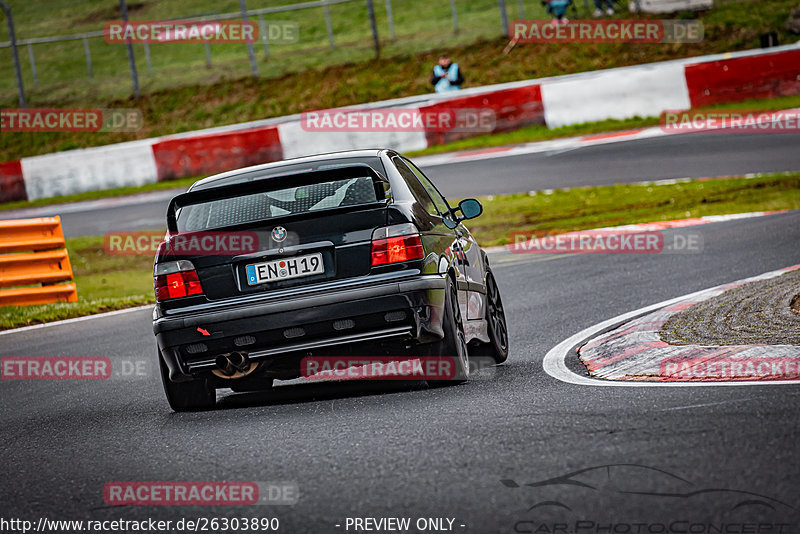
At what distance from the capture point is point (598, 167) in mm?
20406

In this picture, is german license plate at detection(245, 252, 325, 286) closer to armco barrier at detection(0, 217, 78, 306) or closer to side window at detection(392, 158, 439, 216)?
side window at detection(392, 158, 439, 216)

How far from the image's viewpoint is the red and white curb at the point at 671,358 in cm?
639

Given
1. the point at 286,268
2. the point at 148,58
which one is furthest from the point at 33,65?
the point at 286,268

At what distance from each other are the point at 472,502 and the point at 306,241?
269 centimetres

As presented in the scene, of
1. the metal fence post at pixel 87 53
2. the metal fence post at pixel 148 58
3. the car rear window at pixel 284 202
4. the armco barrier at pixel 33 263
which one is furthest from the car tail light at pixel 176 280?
the metal fence post at pixel 87 53

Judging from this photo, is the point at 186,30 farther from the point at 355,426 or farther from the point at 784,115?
the point at 355,426

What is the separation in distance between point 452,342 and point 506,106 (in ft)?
62.8

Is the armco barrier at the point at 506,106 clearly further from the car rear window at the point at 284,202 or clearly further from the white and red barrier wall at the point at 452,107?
the car rear window at the point at 284,202

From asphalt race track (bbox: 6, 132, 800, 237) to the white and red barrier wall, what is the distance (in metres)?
2.22

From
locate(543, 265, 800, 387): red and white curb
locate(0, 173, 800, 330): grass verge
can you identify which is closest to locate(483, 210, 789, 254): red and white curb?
locate(0, 173, 800, 330): grass verge

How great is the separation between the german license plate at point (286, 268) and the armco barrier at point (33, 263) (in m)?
8.89

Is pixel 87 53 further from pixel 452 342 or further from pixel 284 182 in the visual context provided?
pixel 452 342

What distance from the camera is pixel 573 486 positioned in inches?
178

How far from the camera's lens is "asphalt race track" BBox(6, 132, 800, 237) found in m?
19.1
